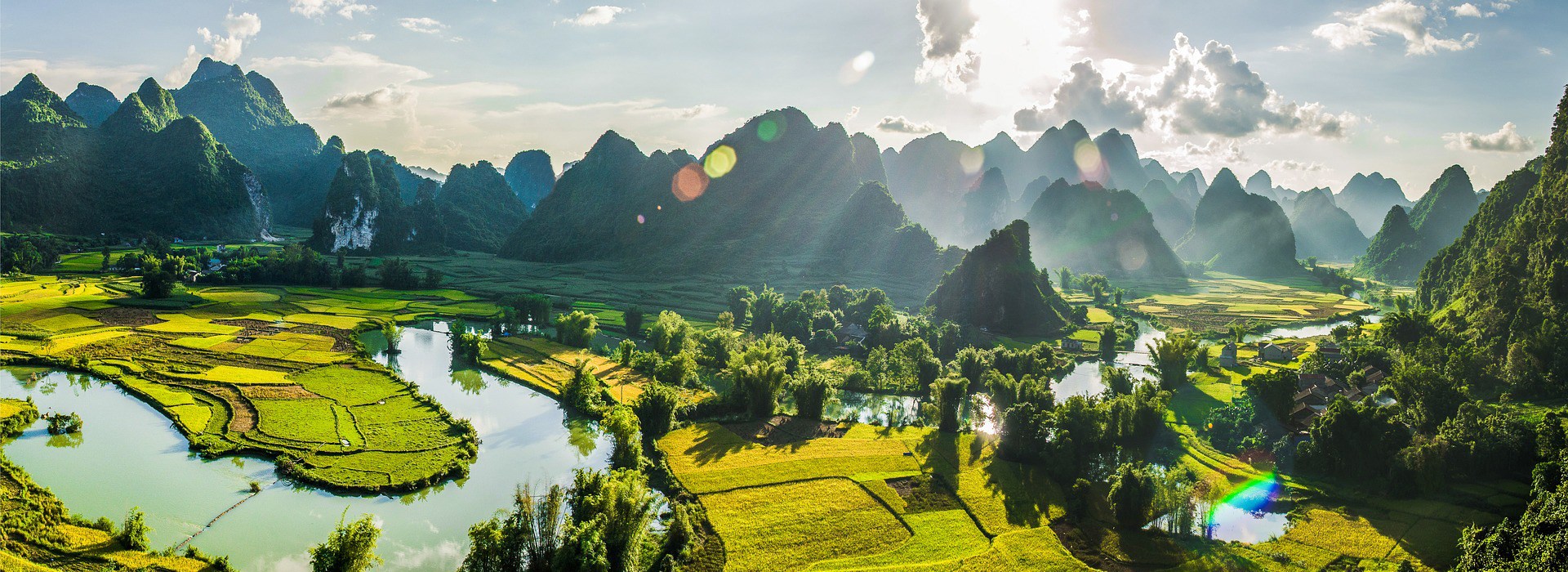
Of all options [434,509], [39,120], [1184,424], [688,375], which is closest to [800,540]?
[434,509]

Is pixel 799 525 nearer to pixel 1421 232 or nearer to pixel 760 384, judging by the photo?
pixel 760 384

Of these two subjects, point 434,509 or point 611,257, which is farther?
point 611,257

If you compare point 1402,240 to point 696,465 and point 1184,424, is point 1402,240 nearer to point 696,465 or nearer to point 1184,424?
point 1184,424

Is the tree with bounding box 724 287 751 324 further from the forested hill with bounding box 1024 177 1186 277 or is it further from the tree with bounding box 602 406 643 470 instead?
the forested hill with bounding box 1024 177 1186 277

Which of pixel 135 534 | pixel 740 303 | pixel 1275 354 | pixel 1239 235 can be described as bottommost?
pixel 135 534

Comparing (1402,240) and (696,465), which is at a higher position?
(1402,240)

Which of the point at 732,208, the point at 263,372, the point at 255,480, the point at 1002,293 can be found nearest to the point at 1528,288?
the point at 1002,293
